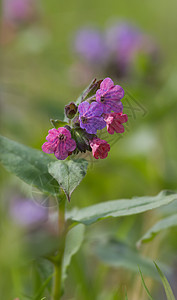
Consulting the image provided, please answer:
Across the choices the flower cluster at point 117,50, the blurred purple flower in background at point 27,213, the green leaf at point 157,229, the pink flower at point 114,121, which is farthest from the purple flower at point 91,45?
the pink flower at point 114,121

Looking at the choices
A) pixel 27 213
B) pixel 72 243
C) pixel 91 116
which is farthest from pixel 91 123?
pixel 27 213

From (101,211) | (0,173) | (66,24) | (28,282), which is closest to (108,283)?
(28,282)

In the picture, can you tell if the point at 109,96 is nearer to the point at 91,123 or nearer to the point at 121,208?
the point at 91,123

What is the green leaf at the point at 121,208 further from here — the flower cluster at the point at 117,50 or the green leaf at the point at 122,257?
the flower cluster at the point at 117,50

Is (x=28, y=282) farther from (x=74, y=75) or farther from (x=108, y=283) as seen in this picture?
(x=74, y=75)

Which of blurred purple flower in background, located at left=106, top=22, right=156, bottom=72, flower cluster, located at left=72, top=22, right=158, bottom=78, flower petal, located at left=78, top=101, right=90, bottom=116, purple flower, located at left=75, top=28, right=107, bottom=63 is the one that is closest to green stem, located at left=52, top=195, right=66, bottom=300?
flower petal, located at left=78, top=101, right=90, bottom=116
